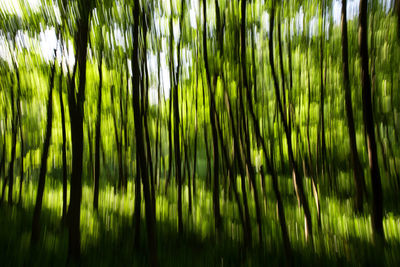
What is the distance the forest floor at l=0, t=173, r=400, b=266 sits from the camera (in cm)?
124

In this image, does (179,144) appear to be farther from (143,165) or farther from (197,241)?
(143,165)

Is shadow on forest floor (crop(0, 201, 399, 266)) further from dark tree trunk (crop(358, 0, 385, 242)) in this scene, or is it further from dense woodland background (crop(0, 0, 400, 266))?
dark tree trunk (crop(358, 0, 385, 242))

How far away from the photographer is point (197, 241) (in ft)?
4.93

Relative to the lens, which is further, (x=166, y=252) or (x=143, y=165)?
(x=166, y=252)

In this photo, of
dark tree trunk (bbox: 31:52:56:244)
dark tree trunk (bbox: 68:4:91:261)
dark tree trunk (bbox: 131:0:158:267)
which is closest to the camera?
dark tree trunk (bbox: 131:0:158:267)

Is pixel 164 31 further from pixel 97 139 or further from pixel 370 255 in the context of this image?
pixel 370 255

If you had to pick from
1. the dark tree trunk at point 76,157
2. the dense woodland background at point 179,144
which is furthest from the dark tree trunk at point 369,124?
the dark tree trunk at point 76,157

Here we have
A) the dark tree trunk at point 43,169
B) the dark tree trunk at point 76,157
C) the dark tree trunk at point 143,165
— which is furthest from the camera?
the dark tree trunk at point 43,169

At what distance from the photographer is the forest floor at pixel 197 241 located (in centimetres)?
124

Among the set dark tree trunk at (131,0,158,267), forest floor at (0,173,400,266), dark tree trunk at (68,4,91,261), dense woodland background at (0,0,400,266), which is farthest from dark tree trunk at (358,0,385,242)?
dark tree trunk at (68,4,91,261)

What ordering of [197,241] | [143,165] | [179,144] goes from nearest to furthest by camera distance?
1. [143,165]
2. [197,241]
3. [179,144]

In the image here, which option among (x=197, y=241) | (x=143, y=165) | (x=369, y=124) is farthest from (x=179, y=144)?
(x=369, y=124)

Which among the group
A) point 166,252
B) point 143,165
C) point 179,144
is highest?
point 179,144

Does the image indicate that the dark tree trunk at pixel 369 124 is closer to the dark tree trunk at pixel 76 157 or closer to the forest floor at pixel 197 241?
the forest floor at pixel 197 241
